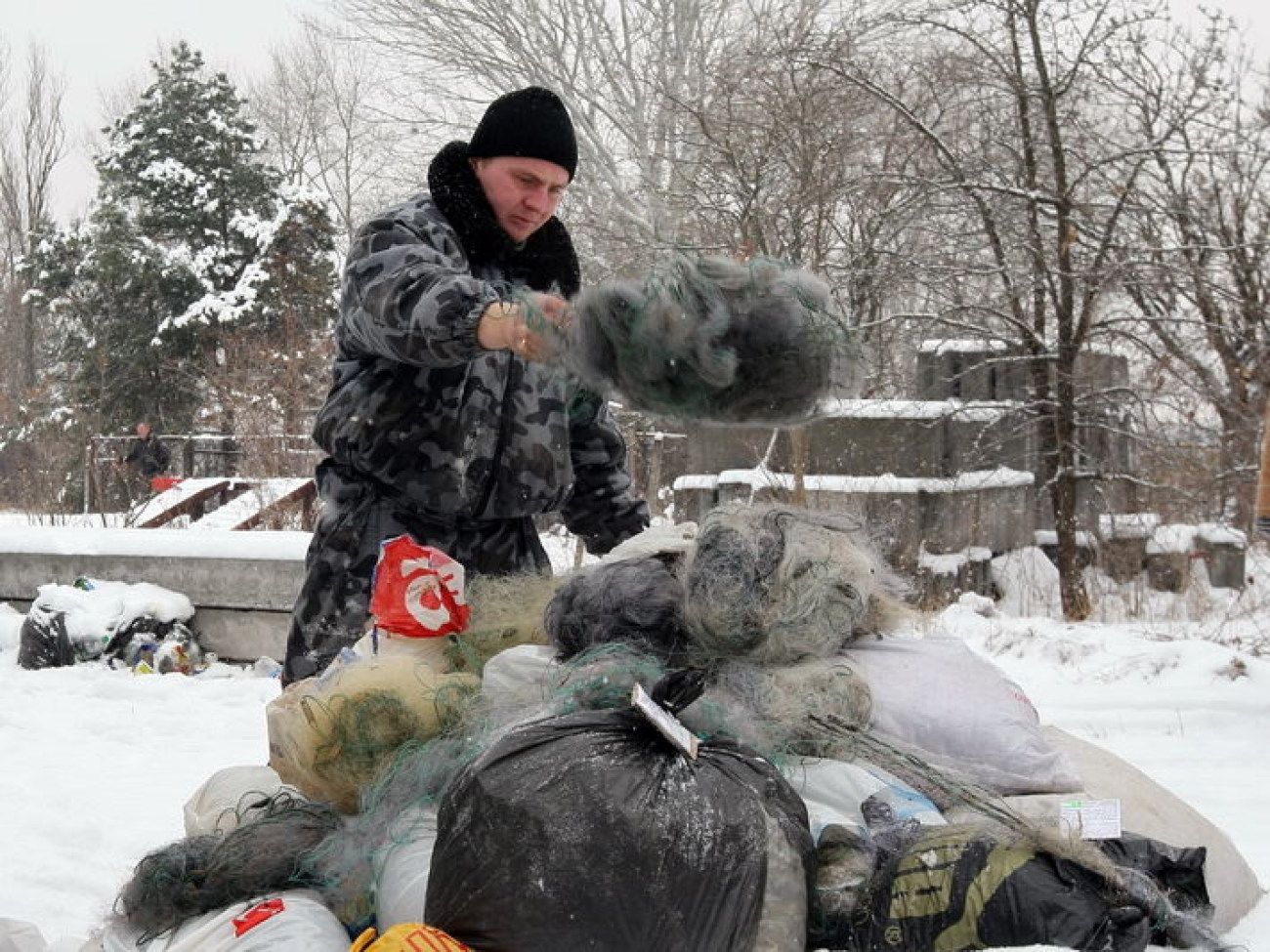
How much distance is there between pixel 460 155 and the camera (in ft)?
8.03

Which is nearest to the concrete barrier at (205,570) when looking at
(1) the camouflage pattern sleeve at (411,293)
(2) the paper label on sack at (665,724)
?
(1) the camouflage pattern sleeve at (411,293)

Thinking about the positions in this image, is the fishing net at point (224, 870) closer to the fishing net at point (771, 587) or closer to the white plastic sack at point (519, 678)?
the white plastic sack at point (519, 678)

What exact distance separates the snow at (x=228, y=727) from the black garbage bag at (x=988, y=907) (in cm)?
50

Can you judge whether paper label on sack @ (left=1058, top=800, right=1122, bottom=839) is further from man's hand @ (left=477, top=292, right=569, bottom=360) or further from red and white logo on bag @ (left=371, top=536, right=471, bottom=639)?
red and white logo on bag @ (left=371, top=536, right=471, bottom=639)

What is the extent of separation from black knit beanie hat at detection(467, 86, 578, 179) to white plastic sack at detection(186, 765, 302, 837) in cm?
120

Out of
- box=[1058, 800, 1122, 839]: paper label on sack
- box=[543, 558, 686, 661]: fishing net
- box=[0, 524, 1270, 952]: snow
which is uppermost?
box=[543, 558, 686, 661]: fishing net

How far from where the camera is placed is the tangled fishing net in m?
1.68

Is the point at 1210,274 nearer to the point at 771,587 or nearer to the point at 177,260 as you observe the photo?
the point at 771,587

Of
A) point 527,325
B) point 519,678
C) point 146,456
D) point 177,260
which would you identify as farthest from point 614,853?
point 177,260

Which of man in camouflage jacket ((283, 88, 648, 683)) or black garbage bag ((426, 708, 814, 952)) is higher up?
man in camouflage jacket ((283, 88, 648, 683))

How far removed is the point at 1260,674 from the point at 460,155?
345 centimetres

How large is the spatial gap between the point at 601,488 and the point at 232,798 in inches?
40.2

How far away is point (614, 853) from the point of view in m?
1.39

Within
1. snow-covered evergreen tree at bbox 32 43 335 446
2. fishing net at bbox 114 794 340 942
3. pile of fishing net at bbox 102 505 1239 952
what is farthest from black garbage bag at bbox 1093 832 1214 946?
snow-covered evergreen tree at bbox 32 43 335 446
